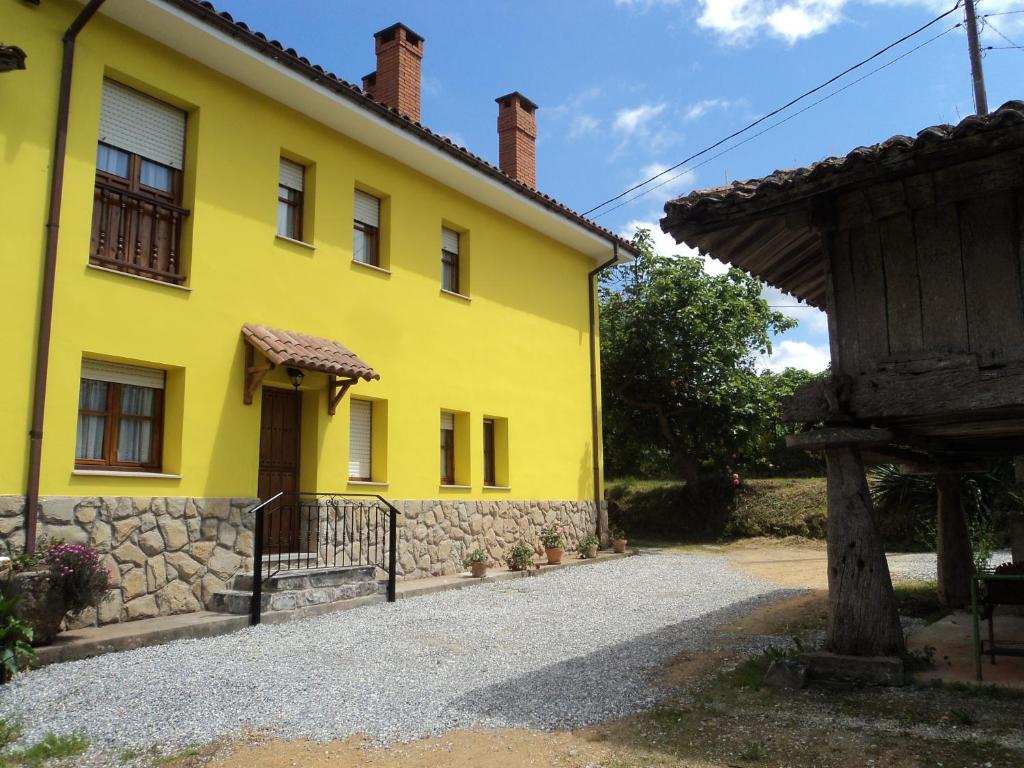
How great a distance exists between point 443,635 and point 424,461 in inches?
173

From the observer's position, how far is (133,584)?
8.17m

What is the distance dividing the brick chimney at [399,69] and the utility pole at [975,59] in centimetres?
878

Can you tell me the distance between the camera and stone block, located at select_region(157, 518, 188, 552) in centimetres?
850

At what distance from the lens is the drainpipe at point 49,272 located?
748 cm

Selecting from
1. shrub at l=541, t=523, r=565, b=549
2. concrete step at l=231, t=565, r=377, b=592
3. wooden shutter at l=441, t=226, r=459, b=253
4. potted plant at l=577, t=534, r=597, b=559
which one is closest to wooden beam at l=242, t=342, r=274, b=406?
concrete step at l=231, t=565, r=377, b=592

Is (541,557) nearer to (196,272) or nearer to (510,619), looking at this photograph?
(510,619)

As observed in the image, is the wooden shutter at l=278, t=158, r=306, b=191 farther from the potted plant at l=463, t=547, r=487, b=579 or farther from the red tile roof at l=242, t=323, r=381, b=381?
the potted plant at l=463, t=547, r=487, b=579

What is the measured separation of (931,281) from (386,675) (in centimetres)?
494

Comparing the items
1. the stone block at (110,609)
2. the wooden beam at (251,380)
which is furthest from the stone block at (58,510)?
the wooden beam at (251,380)

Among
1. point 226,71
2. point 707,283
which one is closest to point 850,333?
point 226,71

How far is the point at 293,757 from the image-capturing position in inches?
178

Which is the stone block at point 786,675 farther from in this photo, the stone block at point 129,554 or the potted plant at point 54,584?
the stone block at point 129,554

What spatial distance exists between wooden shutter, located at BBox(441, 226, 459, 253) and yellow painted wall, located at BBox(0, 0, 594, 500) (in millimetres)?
210

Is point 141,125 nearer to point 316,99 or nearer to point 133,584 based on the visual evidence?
point 316,99
